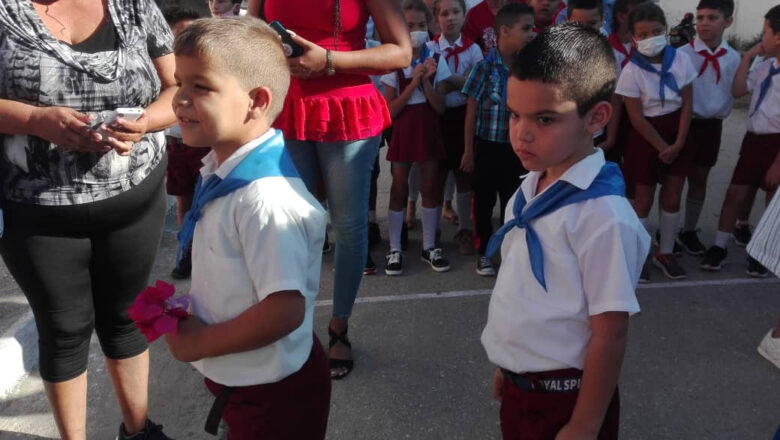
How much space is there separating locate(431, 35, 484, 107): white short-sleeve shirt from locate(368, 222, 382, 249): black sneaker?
3.24 feet

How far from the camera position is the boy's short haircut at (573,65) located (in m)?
1.46

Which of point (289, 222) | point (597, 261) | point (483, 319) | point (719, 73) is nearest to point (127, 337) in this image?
point (289, 222)

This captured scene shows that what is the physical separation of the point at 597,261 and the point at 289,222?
67 centimetres

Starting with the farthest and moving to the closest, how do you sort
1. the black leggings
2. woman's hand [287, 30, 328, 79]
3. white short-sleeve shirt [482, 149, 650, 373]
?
woman's hand [287, 30, 328, 79]
the black leggings
white short-sleeve shirt [482, 149, 650, 373]

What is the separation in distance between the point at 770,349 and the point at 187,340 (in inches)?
106

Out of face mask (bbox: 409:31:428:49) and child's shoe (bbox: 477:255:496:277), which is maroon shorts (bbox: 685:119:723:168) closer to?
child's shoe (bbox: 477:255:496:277)

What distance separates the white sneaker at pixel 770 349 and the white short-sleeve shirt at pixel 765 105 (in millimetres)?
1547

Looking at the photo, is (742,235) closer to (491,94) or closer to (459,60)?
(491,94)

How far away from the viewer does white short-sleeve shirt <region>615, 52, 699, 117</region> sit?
387 centimetres

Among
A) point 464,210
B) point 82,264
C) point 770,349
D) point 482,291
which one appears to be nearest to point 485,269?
point 482,291

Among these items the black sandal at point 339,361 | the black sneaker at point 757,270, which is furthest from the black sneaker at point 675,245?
the black sandal at point 339,361

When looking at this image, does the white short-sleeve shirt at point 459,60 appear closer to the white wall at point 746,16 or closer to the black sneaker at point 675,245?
the black sneaker at point 675,245

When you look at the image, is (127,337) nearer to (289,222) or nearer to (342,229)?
(342,229)

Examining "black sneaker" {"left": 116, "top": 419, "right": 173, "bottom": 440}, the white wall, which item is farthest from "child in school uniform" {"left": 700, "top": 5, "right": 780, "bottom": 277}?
the white wall
